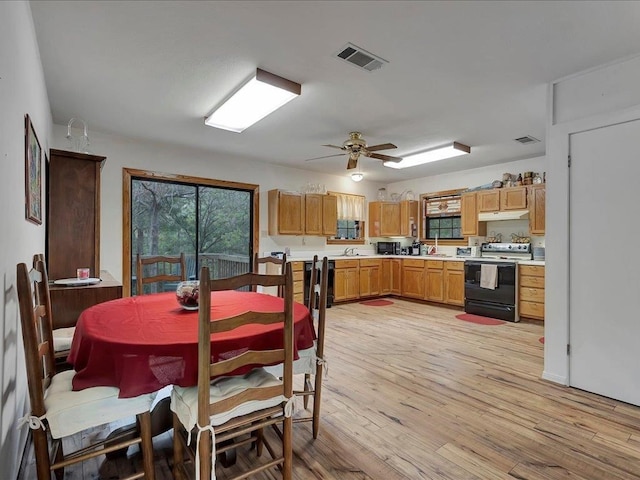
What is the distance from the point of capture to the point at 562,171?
283cm

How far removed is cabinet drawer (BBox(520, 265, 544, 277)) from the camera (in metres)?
4.87

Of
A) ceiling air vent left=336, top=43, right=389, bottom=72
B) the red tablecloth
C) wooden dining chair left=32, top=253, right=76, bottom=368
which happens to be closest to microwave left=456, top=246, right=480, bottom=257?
ceiling air vent left=336, top=43, right=389, bottom=72

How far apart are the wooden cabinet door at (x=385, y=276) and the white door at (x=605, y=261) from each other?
13.6 ft

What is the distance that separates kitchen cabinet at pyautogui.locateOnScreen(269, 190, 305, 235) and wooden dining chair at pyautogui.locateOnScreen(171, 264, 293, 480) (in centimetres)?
414

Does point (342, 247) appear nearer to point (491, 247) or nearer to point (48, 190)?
point (491, 247)

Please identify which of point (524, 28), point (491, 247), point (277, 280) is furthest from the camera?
point (491, 247)

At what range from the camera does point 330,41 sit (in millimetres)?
2277

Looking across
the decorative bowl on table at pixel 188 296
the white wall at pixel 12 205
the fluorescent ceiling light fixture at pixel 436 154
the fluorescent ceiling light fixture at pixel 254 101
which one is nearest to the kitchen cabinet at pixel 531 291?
the fluorescent ceiling light fixture at pixel 436 154

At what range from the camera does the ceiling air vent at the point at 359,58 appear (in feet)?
7.75

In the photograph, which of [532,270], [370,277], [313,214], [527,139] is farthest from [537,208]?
[313,214]

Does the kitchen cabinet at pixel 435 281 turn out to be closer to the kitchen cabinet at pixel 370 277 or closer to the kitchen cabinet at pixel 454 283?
the kitchen cabinet at pixel 454 283

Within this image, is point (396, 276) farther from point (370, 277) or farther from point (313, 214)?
point (313, 214)

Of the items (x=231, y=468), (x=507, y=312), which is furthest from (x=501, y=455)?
(x=507, y=312)

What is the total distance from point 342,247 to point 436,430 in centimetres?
498
